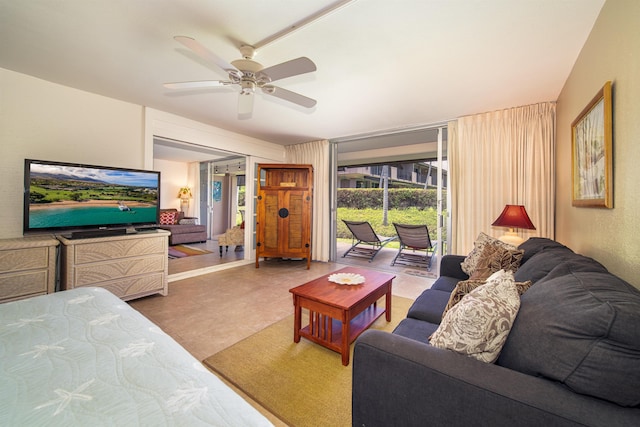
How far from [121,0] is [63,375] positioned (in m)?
2.05

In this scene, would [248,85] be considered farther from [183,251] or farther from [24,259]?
[183,251]

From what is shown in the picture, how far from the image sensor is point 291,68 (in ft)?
5.74

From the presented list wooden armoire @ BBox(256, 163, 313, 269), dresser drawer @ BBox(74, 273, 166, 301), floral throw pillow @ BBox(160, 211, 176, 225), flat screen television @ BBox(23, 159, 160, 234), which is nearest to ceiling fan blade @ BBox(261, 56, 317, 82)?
flat screen television @ BBox(23, 159, 160, 234)

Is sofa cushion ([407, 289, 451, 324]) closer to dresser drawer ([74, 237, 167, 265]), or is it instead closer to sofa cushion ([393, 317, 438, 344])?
sofa cushion ([393, 317, 438, 344])

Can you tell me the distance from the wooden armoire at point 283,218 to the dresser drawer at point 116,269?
1.77m

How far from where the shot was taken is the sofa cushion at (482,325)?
929 mm

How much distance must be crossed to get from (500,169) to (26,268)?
5.13 meters

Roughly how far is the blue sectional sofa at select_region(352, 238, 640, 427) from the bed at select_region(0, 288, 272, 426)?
533mm

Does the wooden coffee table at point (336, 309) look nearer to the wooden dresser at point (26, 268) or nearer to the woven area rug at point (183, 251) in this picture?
the wooden dresser at point (26, 268)

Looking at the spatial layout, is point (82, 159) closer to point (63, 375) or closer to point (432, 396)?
point (63, 375)

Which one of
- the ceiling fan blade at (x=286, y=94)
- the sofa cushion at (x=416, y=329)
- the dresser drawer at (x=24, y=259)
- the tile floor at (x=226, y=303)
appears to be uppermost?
the ceiling fan blade at (x=286, y=94)

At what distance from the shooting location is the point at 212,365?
1.81m

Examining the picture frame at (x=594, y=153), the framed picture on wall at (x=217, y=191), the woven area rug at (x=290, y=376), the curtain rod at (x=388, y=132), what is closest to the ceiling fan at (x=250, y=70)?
the picture frame at (x=594, y=153)

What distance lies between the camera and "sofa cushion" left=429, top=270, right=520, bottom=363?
929mm
